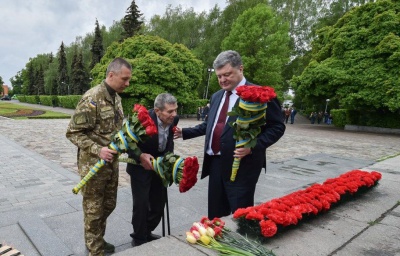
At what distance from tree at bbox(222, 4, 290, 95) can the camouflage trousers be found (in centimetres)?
2998

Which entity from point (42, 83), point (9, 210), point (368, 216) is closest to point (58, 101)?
point (42, 83)

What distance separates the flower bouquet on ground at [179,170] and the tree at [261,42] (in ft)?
98.5

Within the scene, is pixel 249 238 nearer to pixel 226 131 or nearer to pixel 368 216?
pixel 226 131

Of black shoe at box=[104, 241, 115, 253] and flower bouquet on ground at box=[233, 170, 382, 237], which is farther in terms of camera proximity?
black shoe at box=[104, 241, 115, 253]

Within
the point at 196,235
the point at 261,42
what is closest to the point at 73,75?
the point at 261,42

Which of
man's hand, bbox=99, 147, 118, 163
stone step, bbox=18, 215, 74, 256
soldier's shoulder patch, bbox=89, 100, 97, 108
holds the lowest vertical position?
stone step, bbox=18, 215, 74, 256

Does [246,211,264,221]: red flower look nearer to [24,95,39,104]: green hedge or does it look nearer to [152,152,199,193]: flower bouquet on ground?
[152,152,199,193]: flower bouquet on ground

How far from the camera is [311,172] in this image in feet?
24.1

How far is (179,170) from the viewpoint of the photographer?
2.58 m

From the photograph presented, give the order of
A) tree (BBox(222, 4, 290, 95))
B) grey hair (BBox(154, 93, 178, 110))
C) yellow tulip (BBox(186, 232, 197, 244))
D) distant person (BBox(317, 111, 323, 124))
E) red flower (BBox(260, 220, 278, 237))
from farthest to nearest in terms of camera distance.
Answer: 1. distant person (BBox(317, 111, 323, 124))
2. tree (BBox(222, 4, 290, 95))
3. grey hair (BBox(154, 93, 178, 110))
4. red flower (BBox(260, 220, 278, 237))
5. yellow tulip (BBox(186, 232, 197, 244))

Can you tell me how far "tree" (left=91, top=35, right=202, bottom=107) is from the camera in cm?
2616

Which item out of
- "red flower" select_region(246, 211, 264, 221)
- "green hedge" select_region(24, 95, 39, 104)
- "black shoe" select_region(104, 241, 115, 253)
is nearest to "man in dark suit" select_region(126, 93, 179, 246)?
"black shoe" select_region(104, 241, 115, 253)

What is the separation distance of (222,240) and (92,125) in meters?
1.57

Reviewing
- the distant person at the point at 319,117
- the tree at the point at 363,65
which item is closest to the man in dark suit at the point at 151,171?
the tree at the point at 363,65
